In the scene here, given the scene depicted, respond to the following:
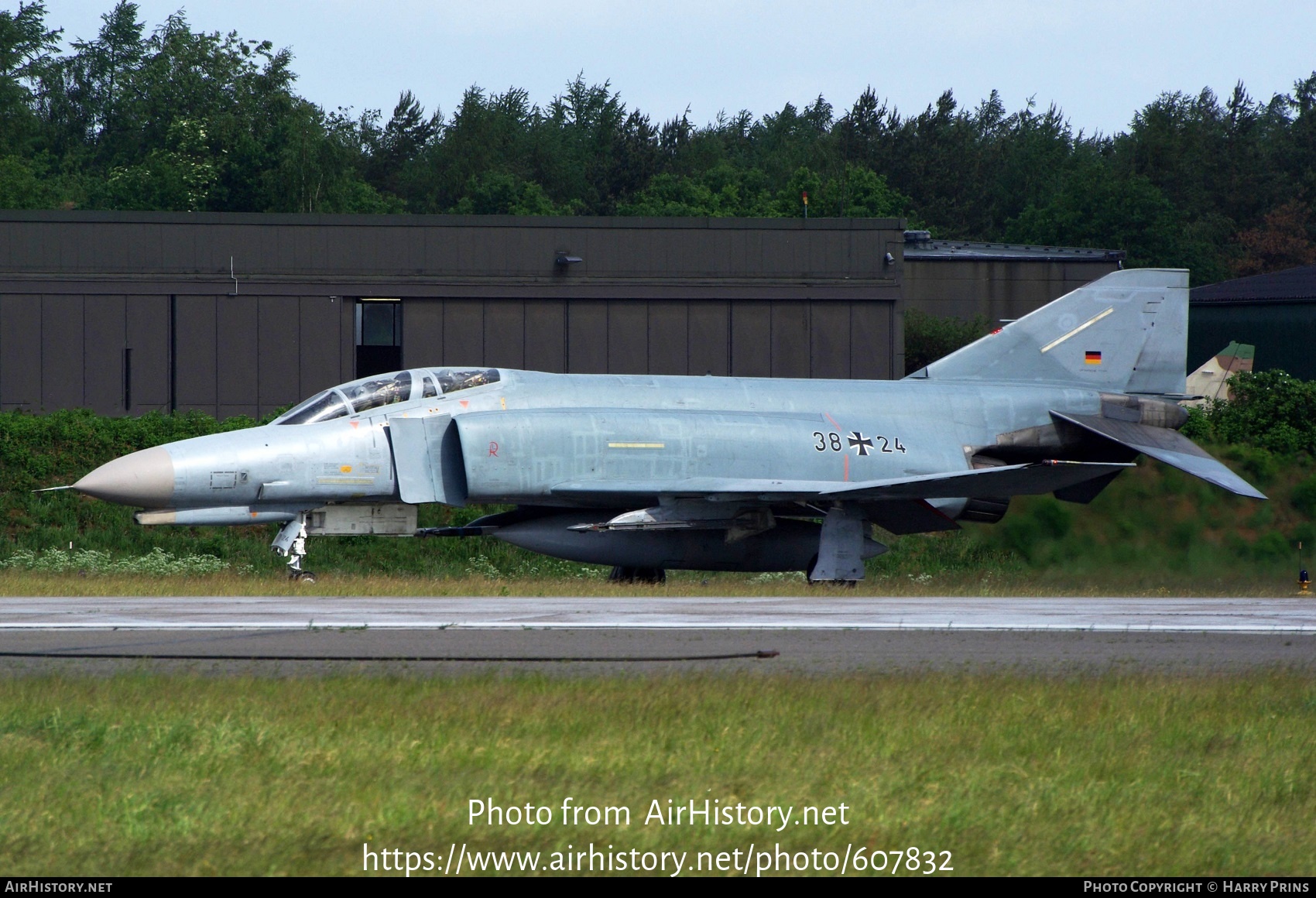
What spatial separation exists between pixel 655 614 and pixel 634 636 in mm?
1679

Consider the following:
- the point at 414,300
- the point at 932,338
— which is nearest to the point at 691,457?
the point at 414,300

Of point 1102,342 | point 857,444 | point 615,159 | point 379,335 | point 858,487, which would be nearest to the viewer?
point 858,487

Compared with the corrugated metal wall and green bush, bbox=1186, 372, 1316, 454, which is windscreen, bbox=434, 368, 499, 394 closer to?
the corrugated metal wall

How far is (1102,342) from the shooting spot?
18359 mm

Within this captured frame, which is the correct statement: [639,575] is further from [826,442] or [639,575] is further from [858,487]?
[858,487]

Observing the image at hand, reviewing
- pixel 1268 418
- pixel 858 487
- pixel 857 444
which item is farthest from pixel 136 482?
pixel 1268 418

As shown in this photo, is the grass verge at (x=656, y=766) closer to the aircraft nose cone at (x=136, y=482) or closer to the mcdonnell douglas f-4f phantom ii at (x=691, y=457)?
the aircraft nose cone at (x=136, y=482)

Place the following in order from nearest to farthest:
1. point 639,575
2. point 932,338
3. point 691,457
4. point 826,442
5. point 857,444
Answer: point 691,457
point 826,442
point 857,444
point 639,575
point 932,338

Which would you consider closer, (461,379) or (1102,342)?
(461,379)

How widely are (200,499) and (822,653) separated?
8.20 meters

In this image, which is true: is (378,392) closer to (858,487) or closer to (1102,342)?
(858,487)

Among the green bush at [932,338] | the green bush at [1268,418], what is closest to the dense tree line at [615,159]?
the green bush at [932,338]

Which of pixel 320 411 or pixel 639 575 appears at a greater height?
pixel 320 411

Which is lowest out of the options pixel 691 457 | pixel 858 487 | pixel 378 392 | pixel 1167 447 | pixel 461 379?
pixel 858 487
